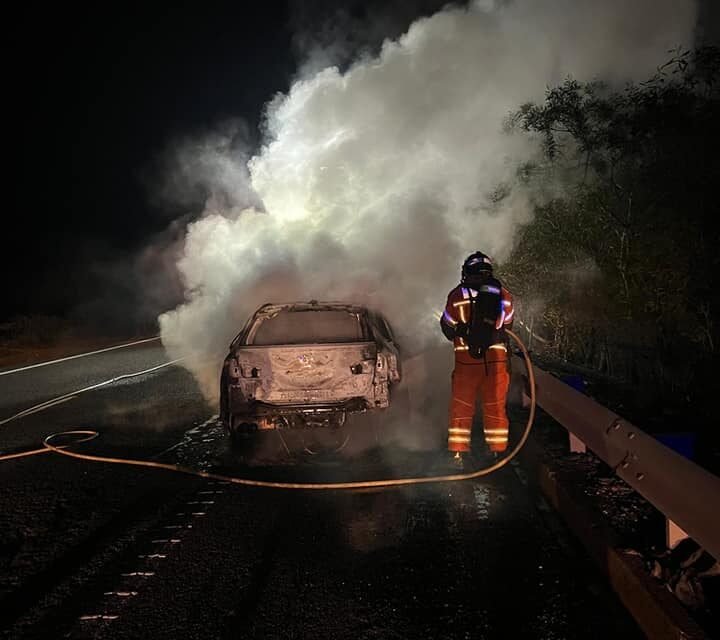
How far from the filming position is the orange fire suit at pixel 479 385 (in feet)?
18.2

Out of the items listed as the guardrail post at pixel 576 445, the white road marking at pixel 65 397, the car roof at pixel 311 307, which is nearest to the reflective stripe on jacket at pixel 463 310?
the guardrail post at pixel 576 445

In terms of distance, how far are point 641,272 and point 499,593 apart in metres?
7.72

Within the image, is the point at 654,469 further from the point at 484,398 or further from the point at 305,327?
the point at 305,327

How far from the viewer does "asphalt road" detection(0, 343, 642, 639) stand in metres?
3.11

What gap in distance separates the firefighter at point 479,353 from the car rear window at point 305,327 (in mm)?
1243

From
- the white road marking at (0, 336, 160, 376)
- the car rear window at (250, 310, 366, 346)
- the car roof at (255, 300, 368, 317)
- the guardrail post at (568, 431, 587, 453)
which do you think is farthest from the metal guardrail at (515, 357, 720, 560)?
the white road marking at (0, 336, 160, 376)

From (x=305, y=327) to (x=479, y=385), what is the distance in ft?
7.73

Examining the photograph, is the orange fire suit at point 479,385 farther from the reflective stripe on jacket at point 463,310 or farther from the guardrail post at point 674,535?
the guardrail post at point 674,535

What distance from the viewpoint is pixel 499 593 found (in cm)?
334

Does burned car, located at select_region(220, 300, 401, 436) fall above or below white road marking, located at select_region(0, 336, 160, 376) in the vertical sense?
above

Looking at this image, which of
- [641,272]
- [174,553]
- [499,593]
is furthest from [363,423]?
[641,272]

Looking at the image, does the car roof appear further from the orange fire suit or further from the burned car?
the orange fire suit

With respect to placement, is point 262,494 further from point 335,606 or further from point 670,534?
point 670,534

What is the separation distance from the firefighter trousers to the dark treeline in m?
2.90
